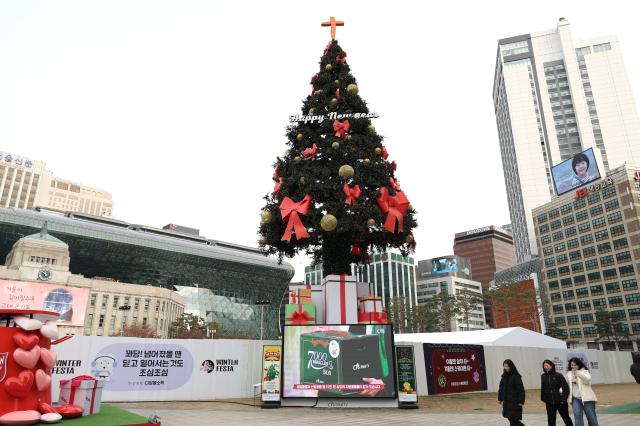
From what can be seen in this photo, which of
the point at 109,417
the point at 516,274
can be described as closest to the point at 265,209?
the point at 109,417

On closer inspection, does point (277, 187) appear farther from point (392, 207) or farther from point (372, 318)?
point (372, 318)

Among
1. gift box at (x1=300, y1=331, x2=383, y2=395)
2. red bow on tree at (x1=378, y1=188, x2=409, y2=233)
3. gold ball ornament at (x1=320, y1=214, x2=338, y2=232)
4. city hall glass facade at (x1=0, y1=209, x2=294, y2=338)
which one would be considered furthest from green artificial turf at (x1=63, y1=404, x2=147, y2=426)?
city hall glass facade at (x1=0, y1=209, x2=294, y2=338)

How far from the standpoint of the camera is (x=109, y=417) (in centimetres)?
950

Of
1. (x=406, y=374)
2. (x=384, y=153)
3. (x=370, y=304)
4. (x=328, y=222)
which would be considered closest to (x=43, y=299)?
(x=370, y=304)

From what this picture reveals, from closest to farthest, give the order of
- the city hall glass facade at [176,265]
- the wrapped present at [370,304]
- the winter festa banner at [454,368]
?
→ the wrapped present at [370,304]
the winter festa banner at [454,368]
the city hall glass facade at [176,265]

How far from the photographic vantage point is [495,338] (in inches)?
1029

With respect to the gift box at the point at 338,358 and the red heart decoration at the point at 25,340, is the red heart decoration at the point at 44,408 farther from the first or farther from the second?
the gift box at the point at 338,358

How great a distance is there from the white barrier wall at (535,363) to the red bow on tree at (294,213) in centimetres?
607

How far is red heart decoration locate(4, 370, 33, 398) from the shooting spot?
808 centimetres

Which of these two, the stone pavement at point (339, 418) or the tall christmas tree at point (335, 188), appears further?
the tall christmas tree at point (335, 188)

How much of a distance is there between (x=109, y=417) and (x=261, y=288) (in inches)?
3888

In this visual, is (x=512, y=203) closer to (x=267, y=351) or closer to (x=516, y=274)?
(x=516, y=274)

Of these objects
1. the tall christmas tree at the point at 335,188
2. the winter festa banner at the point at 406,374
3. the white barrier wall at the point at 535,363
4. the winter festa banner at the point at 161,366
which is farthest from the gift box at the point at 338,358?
the winter festa banner at the point at 161,366

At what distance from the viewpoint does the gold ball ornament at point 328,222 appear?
15273mm
